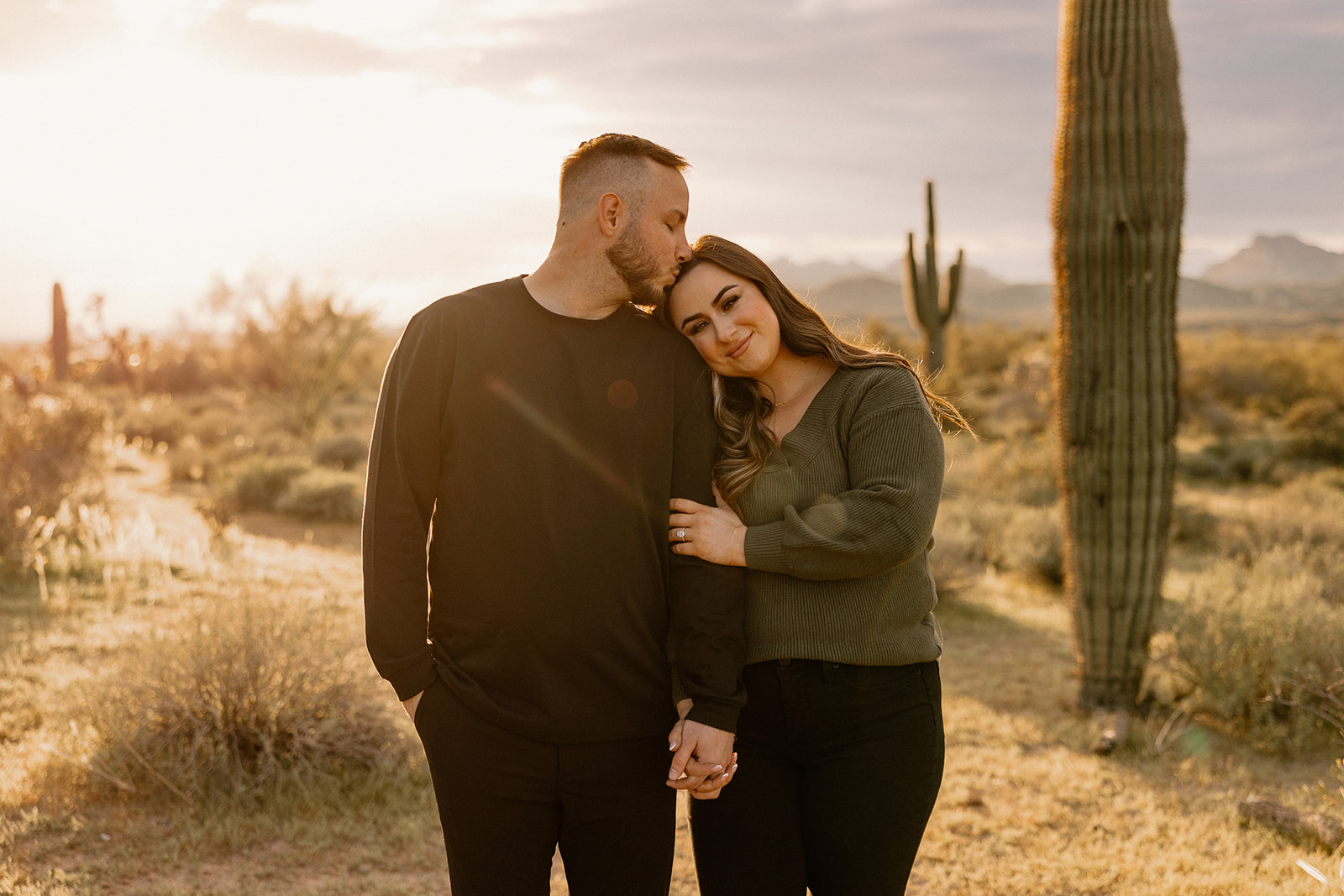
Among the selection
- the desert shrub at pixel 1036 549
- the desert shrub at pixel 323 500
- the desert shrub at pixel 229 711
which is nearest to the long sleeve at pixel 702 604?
the desert shrub at pixel 229 711

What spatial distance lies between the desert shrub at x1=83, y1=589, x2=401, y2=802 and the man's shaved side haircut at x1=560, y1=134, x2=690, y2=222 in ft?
10.1

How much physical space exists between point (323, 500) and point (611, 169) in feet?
35.0

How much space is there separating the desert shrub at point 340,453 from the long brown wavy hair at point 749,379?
1335cm

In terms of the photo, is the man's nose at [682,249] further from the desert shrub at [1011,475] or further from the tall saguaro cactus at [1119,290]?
the desert shrub at [1011,475]

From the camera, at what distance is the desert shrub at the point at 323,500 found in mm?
11719

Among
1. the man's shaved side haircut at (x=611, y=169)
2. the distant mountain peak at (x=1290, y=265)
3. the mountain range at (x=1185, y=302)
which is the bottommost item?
the man's shaved side haircut at (x=611, y=169)

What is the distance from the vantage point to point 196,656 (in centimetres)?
428

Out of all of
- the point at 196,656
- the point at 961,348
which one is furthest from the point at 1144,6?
the point at 961,348

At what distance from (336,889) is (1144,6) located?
5.80 meters

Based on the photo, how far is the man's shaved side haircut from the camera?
2.15 m

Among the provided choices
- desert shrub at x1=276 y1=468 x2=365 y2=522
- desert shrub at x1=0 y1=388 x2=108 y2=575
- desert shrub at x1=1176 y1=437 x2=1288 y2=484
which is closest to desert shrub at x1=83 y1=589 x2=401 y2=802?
desert shrub at x1=0 y1=388 x2=108 y2=575

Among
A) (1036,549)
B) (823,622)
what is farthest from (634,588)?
(1036,549)

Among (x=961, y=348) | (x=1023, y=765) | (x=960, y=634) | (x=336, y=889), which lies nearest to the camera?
(x=336, y=889)

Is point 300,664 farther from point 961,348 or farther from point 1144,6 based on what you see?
point 961,348
